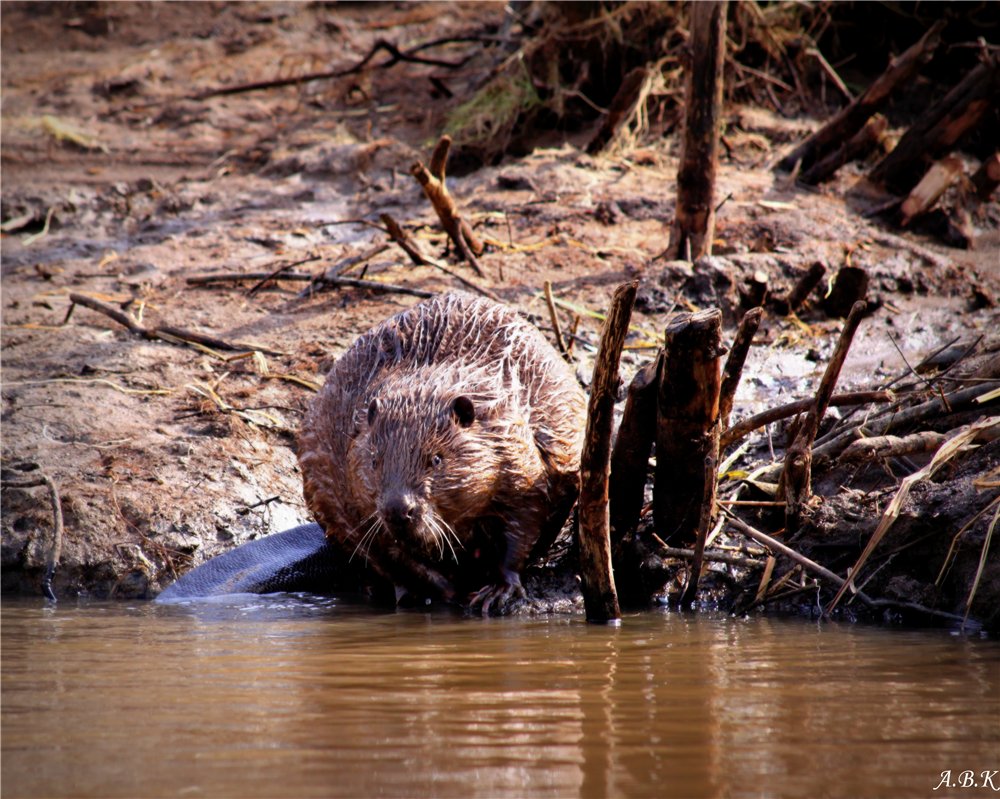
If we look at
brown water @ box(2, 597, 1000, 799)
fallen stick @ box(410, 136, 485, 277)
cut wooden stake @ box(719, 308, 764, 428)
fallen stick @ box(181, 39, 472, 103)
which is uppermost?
fallen stick @ box(181, 39, 472, 103)

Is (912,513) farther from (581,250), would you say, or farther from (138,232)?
(138,232)

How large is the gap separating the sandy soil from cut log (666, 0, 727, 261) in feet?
0.72

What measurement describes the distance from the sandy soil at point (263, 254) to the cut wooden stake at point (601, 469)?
102 centimetres

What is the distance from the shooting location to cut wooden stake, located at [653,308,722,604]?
3.41 m

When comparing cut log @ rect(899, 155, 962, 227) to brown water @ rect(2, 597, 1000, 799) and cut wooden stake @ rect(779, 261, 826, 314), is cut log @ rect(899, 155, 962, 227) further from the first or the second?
brown water @ rect(2, 597, 1000, 799)

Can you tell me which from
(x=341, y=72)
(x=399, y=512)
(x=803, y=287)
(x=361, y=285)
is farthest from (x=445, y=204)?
(x=341, y=72)

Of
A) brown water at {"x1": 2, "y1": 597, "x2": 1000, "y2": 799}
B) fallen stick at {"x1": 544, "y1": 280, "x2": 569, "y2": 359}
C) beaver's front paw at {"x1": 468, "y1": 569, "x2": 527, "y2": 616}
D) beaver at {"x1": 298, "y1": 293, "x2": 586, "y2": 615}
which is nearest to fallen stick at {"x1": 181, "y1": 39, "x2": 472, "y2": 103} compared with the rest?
fallen stick at {"x1": 544, "y1": 280, "x2": 569, "y2": 359}

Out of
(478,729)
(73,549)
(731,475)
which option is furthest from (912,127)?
(478,729)

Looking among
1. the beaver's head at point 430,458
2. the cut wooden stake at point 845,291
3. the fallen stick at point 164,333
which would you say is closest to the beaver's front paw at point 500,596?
the beaver's head at point 430,458

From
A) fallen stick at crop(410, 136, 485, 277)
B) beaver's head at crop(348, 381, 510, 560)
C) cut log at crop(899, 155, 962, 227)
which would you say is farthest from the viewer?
cut log at crop(899, 155, 962, 227)

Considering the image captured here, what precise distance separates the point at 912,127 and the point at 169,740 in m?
6.30

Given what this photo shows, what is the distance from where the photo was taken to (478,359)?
4.09m

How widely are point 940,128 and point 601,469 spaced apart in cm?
473

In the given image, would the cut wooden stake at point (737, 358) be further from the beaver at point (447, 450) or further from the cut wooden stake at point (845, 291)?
the cut wooden stake at point (845, 291)
